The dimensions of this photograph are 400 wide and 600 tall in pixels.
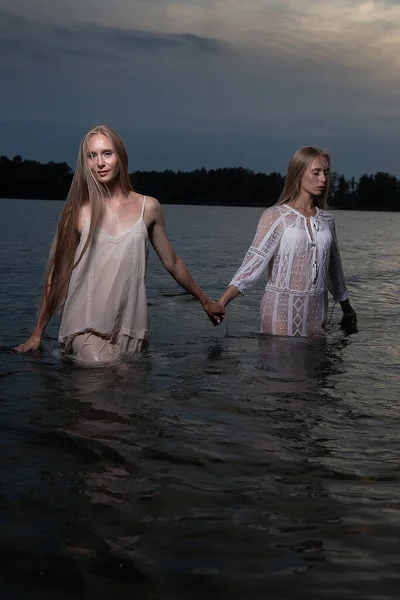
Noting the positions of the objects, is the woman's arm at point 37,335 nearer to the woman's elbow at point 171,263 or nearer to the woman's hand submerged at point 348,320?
the woman's elbow at point 171,263

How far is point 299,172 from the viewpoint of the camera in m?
7.95

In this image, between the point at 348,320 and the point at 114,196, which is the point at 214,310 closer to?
the point at 114,196

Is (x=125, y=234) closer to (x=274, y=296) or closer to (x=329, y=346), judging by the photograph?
(x=274, y=296)

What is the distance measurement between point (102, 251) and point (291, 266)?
2010mm

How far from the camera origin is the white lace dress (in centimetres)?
802

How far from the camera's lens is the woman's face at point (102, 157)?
21.7 feet

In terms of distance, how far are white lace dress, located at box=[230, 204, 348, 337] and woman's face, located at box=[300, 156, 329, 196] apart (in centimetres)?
23

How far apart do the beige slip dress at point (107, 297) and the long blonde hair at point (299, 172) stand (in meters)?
1.73

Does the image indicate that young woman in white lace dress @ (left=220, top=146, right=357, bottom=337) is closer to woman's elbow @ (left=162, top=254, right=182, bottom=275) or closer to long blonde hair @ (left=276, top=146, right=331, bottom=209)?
long blonde hair @ (left=276, top=146, right=331, bottom=209)

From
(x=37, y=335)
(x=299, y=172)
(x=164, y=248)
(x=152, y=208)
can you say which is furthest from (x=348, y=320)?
(x=37, y=335)

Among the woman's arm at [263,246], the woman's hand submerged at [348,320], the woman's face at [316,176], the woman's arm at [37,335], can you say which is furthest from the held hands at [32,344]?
the woman's hand submerged at [348,320]

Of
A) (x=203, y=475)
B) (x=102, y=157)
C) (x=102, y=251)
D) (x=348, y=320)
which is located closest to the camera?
(x=203, y=475)

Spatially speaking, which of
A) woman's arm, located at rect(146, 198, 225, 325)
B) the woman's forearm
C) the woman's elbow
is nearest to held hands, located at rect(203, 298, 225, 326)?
woman's arm, located at rect(146, 198, 225, 325)

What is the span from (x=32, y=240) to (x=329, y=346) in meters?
25.7
